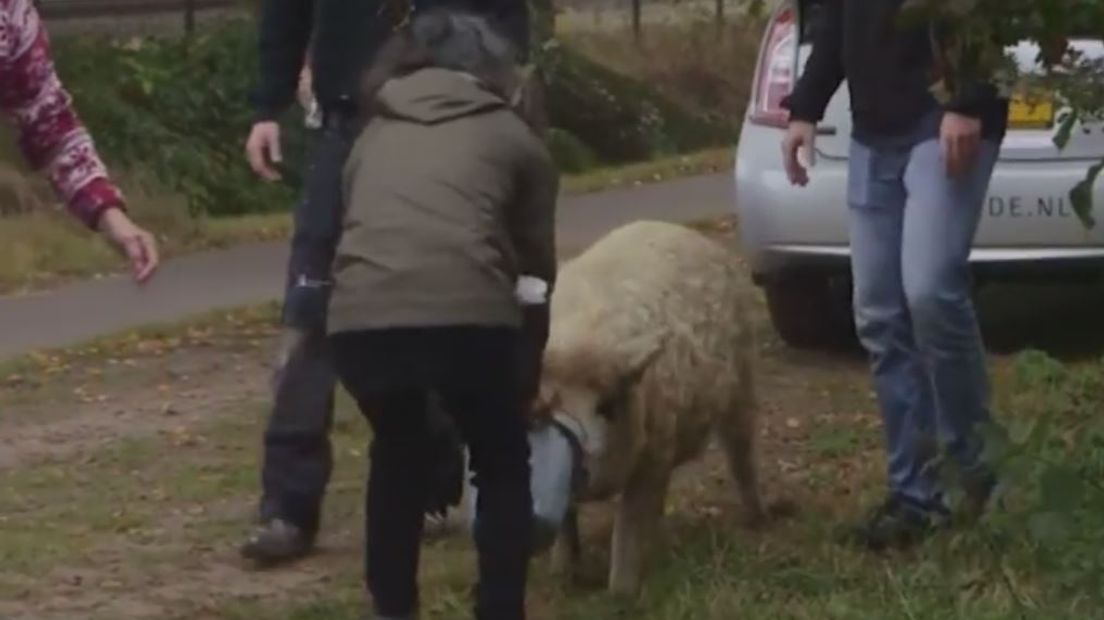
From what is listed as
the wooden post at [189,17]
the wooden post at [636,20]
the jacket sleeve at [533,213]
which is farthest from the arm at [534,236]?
the wooden post at [636,20]

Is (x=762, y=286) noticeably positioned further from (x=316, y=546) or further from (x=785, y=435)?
(x=316, y=546)

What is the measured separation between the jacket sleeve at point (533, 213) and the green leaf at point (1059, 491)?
1.39 m

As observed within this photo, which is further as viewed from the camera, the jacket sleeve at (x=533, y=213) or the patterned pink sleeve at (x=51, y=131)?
the jacket sleeve at (x=533, y=213)

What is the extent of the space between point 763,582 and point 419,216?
53.6 inches

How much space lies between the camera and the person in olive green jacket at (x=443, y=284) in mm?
5164

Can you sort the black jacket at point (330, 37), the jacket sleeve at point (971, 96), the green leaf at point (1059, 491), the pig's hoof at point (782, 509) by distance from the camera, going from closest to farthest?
the green leaf at point (1059, 491) < the jacket sleeve at point (971, 96) < the black jacket at point (330, 37) < the pig's hoof at point (782, 509)

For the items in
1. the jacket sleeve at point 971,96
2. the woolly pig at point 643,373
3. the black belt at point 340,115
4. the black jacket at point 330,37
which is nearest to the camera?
the jacket sleeve at point 971,96

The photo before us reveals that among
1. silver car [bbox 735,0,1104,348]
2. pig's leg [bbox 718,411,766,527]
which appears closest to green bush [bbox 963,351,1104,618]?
pig's leg [bbox 718,411,766,527]

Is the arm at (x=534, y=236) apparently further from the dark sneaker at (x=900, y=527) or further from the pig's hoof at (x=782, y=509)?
the pig's hoof at (x=782, y=509)

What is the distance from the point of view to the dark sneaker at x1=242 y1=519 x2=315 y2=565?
21.2 feet

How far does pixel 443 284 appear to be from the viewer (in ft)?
16.8

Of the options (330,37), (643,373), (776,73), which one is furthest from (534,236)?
(776,73)

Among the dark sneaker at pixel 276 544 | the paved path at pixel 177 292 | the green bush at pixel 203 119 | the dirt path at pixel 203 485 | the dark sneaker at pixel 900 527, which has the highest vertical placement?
the dark sneaker at pixel 900 527

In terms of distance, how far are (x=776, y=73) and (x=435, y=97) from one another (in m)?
3.67
